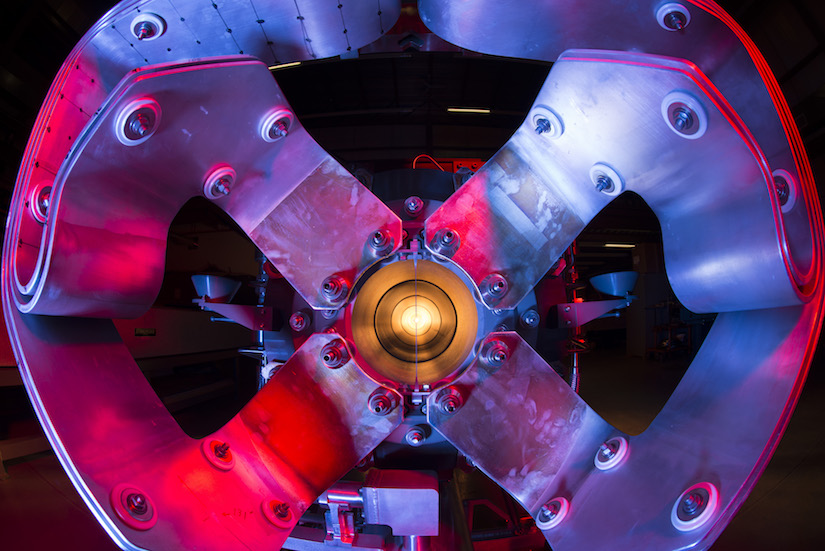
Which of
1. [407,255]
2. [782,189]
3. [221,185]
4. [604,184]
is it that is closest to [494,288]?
[407,255]

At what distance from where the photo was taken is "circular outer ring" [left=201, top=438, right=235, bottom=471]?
116 cm

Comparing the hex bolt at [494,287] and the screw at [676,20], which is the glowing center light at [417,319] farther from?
the screw at [676,20]

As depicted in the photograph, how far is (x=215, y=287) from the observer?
1.63 m

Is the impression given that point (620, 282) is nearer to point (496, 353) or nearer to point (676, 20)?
point (496, 353)

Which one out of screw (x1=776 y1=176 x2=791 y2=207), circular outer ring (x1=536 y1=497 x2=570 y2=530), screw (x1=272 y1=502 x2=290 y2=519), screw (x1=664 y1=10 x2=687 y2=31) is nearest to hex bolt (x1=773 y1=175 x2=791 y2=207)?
screw (x1=776 y1=176 x2=791 y2=207)

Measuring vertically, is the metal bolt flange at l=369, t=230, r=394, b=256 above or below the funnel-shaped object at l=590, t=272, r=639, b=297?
below

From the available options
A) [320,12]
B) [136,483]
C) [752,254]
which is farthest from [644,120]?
[136,483]

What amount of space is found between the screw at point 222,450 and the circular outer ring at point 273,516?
0.54 ft

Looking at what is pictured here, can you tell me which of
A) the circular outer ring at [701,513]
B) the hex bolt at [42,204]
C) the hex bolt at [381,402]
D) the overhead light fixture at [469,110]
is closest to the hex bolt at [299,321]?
the hex bolt at [381,402]

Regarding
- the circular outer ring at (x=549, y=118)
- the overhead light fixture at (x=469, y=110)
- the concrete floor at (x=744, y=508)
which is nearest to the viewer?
the circular outer ring at (x=549, y=118)

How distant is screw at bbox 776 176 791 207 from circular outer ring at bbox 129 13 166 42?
4.94 ft

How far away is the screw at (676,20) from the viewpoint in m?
0.97

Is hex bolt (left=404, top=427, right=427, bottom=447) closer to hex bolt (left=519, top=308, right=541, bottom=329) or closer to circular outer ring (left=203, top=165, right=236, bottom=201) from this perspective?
hex bolt (left=519, top=308, right=541, bottom=329)

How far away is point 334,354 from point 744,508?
3093mm
